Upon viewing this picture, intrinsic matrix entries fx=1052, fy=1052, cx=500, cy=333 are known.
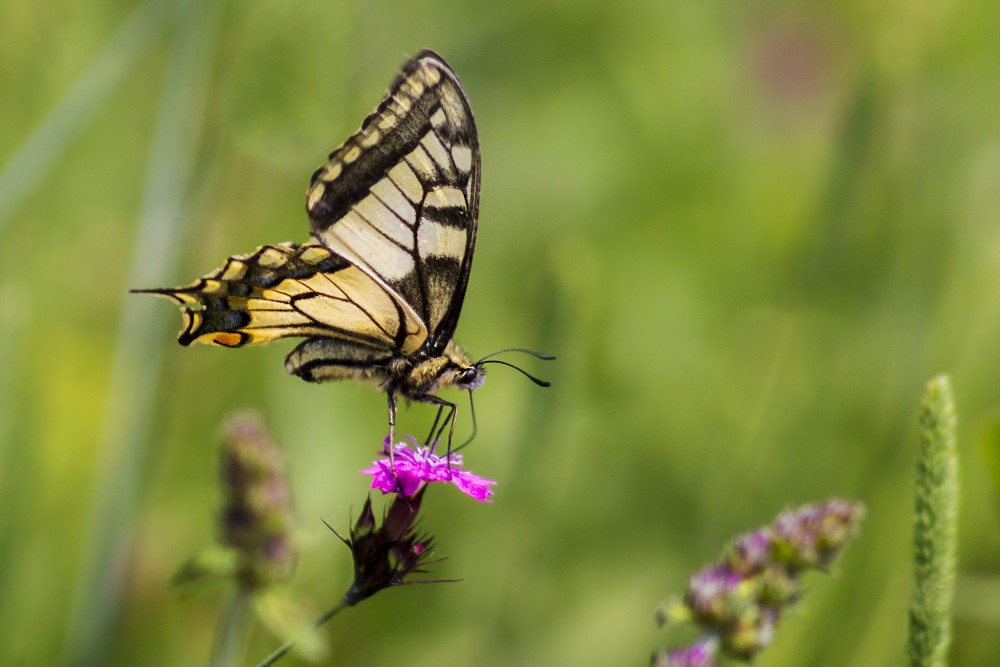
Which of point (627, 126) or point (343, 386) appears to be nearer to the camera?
point (343, 386)

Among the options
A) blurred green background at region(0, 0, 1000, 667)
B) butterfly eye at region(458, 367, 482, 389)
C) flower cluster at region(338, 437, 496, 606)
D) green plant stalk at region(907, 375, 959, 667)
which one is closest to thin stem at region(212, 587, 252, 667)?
blurred green background at region(0, 0, 1000, 667)

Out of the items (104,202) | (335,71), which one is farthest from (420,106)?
(104,202)

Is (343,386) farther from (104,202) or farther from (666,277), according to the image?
(666,277)

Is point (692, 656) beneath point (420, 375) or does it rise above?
beneath

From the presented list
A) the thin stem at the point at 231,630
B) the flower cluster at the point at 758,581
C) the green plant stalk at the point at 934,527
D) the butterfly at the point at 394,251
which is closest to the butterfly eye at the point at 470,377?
the butterfly at the point at 394,251

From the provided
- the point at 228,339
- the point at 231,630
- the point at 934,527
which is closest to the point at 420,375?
the point at 228,339

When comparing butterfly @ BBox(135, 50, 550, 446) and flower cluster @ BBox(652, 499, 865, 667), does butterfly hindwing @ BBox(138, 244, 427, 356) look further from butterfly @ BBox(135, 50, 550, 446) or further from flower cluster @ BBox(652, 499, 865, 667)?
flower cluster @ BBox(652, 499, 865, 667)

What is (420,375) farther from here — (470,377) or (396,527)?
(396,527)
